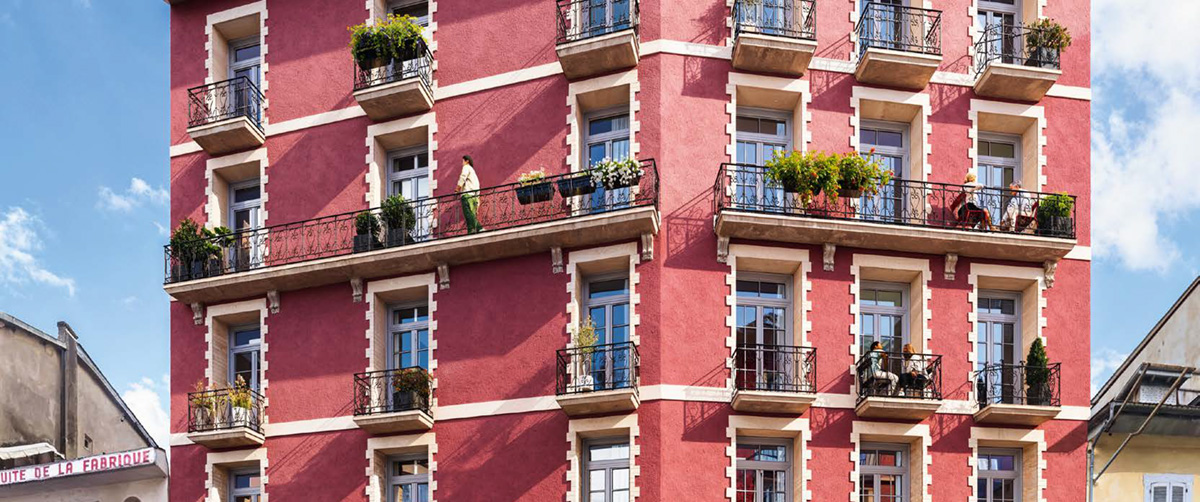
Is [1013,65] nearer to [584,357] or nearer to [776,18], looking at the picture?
[776,18]

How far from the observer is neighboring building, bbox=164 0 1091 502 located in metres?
23.1

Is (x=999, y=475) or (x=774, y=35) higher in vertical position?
(x=774, y=35)

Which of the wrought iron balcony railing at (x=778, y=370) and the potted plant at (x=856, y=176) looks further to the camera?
the potted plant at (x=856, y=176)

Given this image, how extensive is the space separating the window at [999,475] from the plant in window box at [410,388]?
9780 millimetres

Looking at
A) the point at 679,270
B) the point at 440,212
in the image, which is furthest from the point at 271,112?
the point at 679,270

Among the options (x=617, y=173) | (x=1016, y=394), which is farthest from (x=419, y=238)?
(x=1016, y=394)

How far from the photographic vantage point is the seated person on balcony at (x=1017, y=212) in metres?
24.3

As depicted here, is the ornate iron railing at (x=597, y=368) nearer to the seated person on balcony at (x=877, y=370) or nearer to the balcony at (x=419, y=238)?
the balcony at (x=419, y=238)

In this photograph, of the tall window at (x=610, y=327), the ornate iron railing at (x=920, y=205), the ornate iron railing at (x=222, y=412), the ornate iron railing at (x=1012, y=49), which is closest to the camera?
the tall window at (x=610, y=327)

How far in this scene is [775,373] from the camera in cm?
2320

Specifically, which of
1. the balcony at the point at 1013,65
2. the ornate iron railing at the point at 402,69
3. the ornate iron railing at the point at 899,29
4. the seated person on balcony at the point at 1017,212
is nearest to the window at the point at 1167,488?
the seated person on balcony at the point at 1017,212

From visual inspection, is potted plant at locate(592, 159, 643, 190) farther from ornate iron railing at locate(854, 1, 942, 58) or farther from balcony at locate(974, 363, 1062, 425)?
balcony at locate(974, 363, 1062, 425)

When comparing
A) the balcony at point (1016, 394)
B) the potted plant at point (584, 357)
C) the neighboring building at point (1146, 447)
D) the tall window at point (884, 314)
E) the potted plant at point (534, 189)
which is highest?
the potted plant at point (534, 189)

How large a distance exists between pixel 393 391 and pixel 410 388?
0.55 metres
